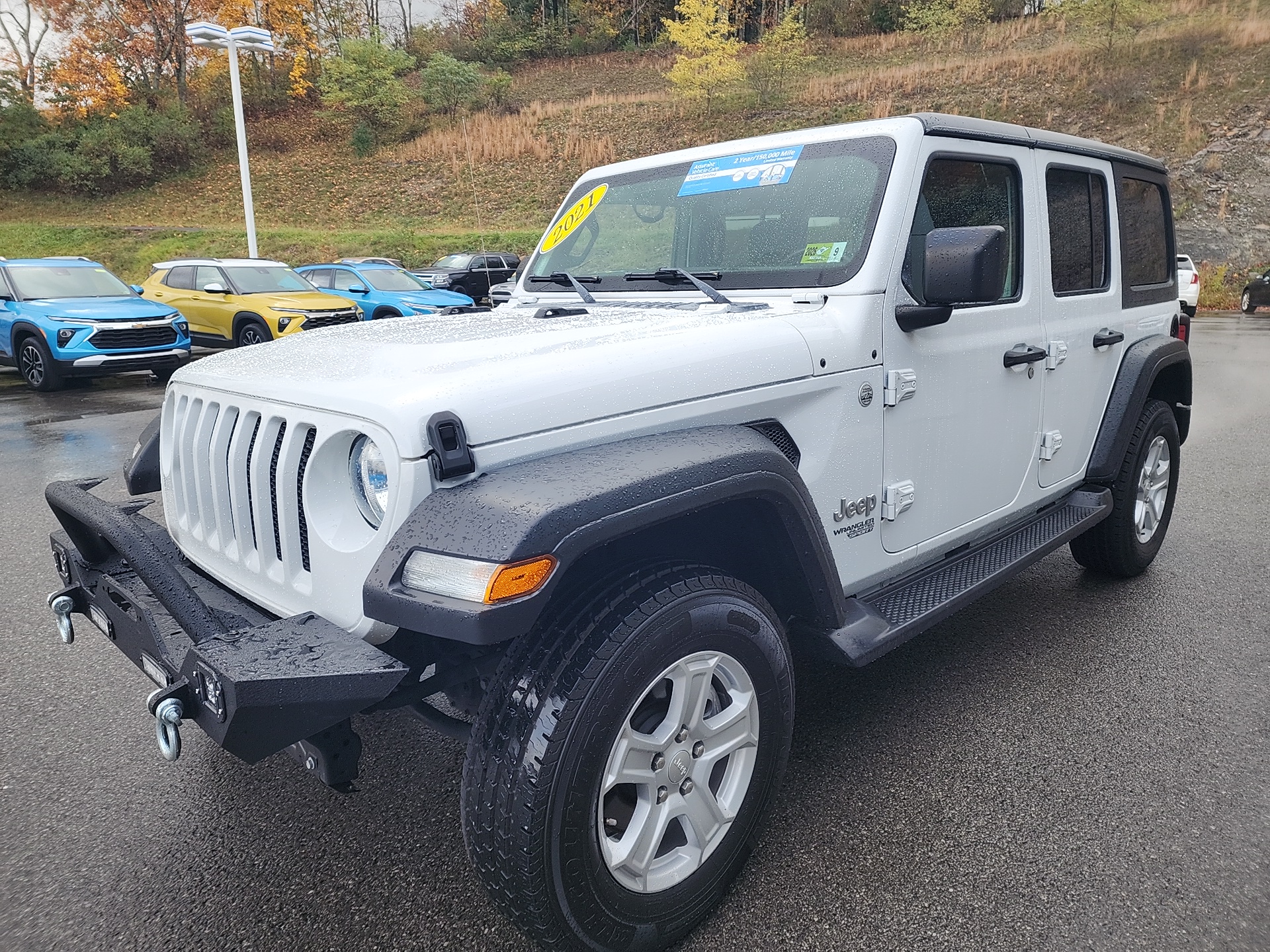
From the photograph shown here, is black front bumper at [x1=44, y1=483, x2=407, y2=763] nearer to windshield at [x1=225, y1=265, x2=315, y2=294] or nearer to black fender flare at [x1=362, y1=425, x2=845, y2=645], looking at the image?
black fender flare at [x1=362, y1=425, x2=845, y2=645]

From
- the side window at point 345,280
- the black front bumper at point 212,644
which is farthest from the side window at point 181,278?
the black front bumper at point 212,644

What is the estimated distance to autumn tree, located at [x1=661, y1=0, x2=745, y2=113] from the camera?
130 feet

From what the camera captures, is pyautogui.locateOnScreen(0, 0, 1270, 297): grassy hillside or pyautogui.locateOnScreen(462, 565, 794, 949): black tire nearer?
pyautogui.locateOnScreen(462, 565, 794, 949): black tire

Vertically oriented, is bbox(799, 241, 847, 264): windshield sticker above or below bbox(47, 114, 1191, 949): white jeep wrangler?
above

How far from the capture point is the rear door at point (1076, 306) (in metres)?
3.48

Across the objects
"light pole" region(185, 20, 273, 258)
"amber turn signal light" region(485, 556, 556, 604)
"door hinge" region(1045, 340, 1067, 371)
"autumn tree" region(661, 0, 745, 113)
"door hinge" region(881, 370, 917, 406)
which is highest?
"autumn tree" region(661, 0, 745, 113)

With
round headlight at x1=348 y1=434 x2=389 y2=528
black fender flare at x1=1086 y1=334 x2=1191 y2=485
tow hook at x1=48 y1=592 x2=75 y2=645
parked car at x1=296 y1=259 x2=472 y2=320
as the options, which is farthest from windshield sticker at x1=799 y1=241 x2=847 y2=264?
parked car at x1=296 y1=259 x2=472 y2=320

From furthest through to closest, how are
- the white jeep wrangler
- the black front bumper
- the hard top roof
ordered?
the hard top roof < the white jeep wrangler < the black front bumper

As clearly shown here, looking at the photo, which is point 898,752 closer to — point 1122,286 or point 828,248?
point 828,248

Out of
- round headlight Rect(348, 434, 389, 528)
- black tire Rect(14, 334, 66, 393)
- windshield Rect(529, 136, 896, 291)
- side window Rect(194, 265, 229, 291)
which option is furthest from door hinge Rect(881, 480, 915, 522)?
side window Rect(194, 265, 229, 291)

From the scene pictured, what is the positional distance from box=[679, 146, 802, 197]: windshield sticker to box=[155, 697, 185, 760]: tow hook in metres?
2.36

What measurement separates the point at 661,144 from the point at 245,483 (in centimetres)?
3805

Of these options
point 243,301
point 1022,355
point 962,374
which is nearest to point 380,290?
point 243,301

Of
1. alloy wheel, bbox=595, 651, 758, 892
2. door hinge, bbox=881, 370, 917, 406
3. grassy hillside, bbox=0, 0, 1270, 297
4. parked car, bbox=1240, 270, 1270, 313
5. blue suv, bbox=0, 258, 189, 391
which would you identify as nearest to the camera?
alloy wheel, bbox=595, 651, 758, 892
